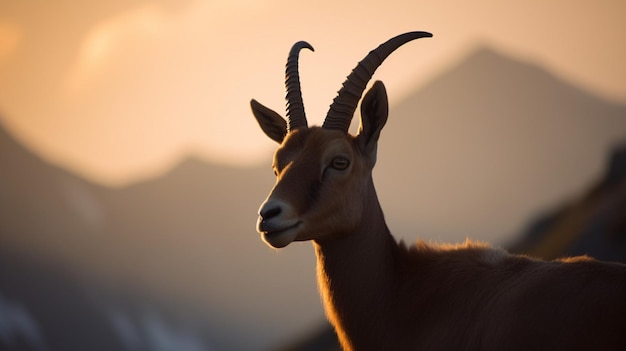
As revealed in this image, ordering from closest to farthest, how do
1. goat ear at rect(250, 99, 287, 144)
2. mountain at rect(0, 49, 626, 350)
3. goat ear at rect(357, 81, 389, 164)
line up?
goat ear at rect(357, 81, 389, 164) → goat ear at rect(250, 99, 287, 144) → mountain at rect(0, 49, 626, 350)

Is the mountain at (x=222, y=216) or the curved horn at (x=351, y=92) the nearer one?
the curved horn at (x=351, y=92)

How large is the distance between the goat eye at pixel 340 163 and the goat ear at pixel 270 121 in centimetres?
187

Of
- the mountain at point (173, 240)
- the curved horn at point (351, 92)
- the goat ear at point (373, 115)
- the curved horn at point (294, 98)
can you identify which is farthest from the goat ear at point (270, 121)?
the mountain at point (173, 240)

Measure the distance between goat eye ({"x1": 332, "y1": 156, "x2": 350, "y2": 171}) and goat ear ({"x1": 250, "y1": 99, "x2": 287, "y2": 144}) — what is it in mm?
1873

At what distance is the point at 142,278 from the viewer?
47938 millimetres

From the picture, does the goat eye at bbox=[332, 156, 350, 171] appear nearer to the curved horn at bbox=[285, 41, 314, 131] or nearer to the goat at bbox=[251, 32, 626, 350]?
the goat at bbox=[251, 32, 626, 350]

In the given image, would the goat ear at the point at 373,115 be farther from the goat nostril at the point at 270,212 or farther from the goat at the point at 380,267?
the goat nostril at the point at 270,212

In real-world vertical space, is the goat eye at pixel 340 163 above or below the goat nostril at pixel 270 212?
above

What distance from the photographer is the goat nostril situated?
349 inches

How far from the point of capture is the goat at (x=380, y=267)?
328 inches

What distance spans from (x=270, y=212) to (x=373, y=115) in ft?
6.44

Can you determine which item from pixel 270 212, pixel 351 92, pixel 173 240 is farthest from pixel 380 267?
pixel 173 240

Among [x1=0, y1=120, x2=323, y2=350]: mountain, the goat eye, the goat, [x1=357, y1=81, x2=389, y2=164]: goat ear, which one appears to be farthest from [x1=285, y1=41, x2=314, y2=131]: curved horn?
[x1=0, y1=120, x2=323, y2=350]: mountain

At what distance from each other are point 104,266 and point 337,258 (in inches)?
1581
